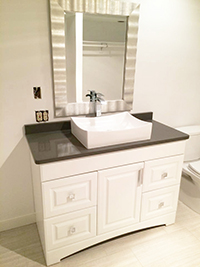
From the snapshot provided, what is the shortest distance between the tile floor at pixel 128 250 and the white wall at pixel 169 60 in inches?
43.3

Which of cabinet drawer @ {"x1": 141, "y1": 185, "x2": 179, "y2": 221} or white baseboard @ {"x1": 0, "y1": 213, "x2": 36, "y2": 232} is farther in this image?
white baseboard @ {"x1": 0, "y1": 213, "x2": 36, "y2": 232}

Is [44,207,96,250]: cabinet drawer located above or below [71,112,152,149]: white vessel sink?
below

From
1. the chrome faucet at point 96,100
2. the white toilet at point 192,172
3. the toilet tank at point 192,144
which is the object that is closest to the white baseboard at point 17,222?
the chrome faucet at point 96,100

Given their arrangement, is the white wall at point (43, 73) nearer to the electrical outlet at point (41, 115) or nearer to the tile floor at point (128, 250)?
the electrical outlet at point (41, 115)

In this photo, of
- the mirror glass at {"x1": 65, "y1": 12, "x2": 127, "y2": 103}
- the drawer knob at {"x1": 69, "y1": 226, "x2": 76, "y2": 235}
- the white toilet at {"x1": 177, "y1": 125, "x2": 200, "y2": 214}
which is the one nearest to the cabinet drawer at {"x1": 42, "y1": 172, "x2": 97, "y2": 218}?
the drawer knob at {"x1": 69, "y1": 226, "x2": 76, "y2": 235}

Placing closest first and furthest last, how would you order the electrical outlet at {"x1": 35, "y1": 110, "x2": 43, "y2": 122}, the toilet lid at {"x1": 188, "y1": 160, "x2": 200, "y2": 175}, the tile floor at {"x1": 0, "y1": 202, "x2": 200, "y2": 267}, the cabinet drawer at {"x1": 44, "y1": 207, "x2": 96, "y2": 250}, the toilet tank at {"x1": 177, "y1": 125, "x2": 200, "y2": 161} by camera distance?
the cabinet drawer at {"x1": 44, "y1": 207, "x2": 96, "y2": 250} → the tile floor at {"x1": 0, "y1": 202, "x2": 200, "y2": 267} → the electrical outlet at {"x1": 35, "y1": 110, "x2": 43, "y2": 122} → the toilet lid at {"x1": 188, "y1": 160, "x2": 200, "y2": 175} → the toilet tank at {"x1": 177, "y1": 125, "x2": 200, "y2": 161}

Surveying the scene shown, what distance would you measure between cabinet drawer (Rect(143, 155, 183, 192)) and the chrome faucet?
0.59 meters

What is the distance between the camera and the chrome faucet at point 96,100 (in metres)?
1.93

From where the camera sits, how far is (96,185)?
5.39 feet

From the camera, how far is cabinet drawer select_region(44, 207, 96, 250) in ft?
5.28

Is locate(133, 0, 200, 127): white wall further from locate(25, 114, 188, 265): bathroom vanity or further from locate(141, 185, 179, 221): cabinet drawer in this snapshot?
locate(141, 185, 179, 221): cabinet drawer

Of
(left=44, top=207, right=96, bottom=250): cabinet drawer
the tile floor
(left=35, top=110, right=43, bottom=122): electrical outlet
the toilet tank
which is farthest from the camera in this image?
the toilet tank

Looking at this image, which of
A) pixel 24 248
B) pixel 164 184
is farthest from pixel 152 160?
pixel 24 248

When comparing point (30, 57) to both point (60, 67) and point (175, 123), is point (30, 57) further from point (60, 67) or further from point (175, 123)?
point (175, 123)
